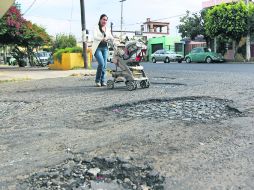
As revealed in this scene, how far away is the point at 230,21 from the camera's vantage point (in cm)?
3338

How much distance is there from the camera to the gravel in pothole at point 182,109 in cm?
559

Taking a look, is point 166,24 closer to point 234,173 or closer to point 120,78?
point 120,78

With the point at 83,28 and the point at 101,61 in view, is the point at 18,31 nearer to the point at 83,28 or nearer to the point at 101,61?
the point at 83,28

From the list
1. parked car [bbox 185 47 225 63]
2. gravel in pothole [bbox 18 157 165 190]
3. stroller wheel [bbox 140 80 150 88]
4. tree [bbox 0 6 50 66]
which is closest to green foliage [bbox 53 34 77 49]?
tree [bbox 0 6 50 66]

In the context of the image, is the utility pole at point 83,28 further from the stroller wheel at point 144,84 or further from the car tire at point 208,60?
the car tire at point 208,60

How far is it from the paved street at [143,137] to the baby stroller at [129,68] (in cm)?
165

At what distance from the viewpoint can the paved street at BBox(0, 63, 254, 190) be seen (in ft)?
10.8

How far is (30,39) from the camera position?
27.2 meters

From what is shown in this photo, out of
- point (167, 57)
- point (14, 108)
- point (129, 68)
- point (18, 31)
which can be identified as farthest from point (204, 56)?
point (14, 108)

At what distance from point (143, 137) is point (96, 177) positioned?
128cm

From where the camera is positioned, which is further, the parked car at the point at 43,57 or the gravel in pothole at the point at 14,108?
the parked car at the point at 43,57

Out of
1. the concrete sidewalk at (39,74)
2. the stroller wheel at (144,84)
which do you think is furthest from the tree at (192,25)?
the stroller wheel at (144,84)

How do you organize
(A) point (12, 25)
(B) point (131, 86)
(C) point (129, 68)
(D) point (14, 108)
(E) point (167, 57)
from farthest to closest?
1. (E) point (167, 57)
2. (A) point (12, 25)
3. (C) point (129, 68)
4. (B) point (131, 86)
5. (D) point (14, 108)

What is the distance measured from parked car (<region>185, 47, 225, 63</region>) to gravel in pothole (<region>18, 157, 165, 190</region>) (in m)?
30.2
